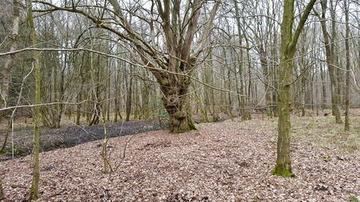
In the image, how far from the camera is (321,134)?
1009 centimetres

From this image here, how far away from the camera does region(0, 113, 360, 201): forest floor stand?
4.86 m

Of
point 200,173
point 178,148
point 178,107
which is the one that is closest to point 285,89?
point 200,173

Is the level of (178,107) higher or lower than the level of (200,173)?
higher

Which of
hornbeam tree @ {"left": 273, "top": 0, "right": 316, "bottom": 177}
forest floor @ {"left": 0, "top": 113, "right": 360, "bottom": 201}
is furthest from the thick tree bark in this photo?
hornbeam tree @ {"left": 273, "top": 0, "right": 316, "bottom": 177}

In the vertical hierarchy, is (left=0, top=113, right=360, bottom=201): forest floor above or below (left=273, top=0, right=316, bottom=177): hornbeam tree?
A: below

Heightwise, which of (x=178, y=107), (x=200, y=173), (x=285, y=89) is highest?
(x=285, y=89)

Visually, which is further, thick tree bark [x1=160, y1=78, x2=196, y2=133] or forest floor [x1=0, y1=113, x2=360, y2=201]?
thick tree bark [x1=160, y1=78, x2=196, y2=133]

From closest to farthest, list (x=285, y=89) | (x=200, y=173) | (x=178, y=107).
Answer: (x=285, y=89) < (x=200, y=173) < (x=178, y=107)

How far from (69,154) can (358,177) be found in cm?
764

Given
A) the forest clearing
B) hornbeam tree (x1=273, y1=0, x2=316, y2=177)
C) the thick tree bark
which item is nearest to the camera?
the forest clearing

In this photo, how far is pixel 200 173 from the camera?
19.0ft

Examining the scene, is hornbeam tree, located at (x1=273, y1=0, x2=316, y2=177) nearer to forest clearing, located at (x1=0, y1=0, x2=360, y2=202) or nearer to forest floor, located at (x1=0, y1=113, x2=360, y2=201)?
forest clearing, located at (x1=0, y1=0, x2=360, y2=202)

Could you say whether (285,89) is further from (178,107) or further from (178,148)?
(178,107)

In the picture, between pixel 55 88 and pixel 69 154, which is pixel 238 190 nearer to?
pixel 69 154
